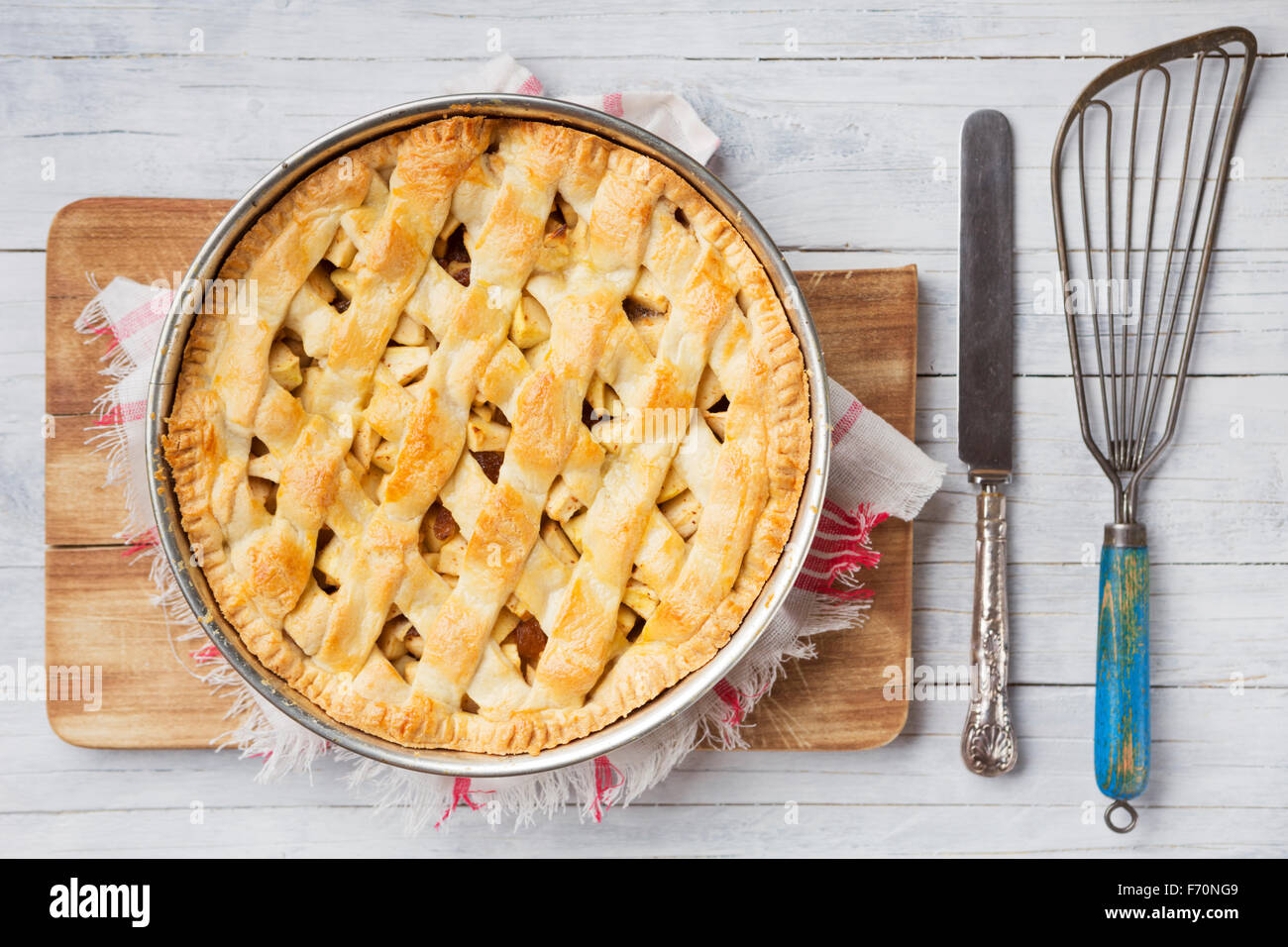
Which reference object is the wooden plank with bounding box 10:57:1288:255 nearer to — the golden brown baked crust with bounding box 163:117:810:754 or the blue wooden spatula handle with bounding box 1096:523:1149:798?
the golden brown baked crust with bounding box 163:117:810:754

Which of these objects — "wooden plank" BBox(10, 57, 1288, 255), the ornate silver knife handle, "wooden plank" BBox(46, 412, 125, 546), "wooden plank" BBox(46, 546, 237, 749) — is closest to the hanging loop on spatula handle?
the ornate silver knife handle

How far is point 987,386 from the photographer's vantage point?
43.3 inches

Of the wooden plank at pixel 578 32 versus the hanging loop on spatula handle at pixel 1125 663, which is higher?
the wooden plank at pixel 578 32

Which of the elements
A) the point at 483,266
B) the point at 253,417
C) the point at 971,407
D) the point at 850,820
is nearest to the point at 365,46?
the point at 483,266

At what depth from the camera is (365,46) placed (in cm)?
112

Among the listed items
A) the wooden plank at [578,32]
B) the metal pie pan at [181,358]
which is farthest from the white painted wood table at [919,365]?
the metal pie pan at [181,358]

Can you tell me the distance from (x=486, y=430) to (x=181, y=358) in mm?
324

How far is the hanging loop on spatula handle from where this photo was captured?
1078 millimetres

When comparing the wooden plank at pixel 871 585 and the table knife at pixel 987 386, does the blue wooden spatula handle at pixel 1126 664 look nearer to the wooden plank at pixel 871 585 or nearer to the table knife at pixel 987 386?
the table knife at pixel 987 386

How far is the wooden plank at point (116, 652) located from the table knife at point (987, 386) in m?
0.99

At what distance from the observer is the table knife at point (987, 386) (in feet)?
3.59

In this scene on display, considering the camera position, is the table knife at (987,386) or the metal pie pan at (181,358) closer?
the metal pie pan at (181,358)

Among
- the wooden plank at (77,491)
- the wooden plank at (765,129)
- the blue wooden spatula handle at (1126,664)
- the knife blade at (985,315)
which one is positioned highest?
the wooden plank at (765,129)

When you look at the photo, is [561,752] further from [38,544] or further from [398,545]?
[38,544]
